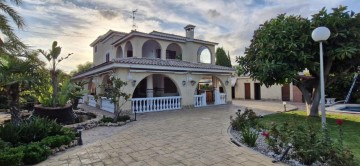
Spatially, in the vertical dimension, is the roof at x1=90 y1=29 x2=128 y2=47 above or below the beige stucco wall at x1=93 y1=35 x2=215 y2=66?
above

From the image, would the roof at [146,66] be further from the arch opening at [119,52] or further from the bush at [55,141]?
the bush at [55,141]

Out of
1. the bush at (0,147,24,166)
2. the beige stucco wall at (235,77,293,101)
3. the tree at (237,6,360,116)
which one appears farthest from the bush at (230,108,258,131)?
the beige stucco wall at (235,77,293,101)

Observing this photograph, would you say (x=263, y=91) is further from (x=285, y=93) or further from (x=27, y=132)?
(x=27, y=132)

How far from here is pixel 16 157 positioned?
590 centimetres

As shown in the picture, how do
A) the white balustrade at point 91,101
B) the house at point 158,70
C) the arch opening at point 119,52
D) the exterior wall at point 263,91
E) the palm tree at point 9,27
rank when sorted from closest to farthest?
the palm tree at point 9,27
the house at point 158,70
the white balustrade at point 91,101
the arch opening at point 119,52
the exterior wall at point 263,91

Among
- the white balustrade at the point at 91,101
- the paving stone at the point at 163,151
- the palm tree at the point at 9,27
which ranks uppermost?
the palm tree at the point at 9,27

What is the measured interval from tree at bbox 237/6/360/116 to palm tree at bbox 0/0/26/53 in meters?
13.9

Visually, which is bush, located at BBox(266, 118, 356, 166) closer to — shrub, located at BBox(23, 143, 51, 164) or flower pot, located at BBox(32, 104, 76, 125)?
shrub, located at BBox(23, 143, 51, 164)

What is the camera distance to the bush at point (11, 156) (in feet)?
18.7

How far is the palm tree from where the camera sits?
1111cm

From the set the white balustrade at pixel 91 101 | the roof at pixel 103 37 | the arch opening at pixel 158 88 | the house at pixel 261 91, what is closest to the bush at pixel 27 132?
the white balustrade at pixel 91 101

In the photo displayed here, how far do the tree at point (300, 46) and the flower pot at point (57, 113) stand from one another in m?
11.8

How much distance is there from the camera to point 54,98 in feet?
42.5

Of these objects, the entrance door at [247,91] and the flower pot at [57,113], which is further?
the entrance door at [247,91]
